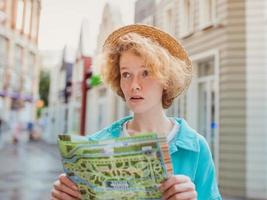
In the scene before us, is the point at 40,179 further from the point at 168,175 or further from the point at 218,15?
the point at 168,175

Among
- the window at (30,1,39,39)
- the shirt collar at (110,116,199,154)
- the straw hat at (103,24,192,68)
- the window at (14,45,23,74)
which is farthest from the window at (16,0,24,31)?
the shirt collar at (110,116,199,154)

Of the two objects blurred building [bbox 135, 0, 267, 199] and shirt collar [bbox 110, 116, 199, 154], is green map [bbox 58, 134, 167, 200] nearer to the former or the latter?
shirt collar [bbox 110, 116, 199, 154]

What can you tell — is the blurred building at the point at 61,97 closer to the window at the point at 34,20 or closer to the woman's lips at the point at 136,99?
the window at the point at 34,20

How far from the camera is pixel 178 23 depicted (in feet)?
19.9

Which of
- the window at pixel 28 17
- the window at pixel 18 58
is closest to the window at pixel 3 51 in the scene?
the window at pixel 18 58

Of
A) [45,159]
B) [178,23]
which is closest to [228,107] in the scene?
[178,23]

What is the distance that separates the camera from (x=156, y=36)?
778mm

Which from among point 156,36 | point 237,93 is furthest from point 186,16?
point 156,36

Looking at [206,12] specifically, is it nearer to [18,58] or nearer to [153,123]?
[18,58]

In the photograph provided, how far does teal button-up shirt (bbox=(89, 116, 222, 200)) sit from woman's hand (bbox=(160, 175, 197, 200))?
9cm

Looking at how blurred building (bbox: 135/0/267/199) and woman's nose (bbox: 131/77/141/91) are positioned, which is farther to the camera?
blurred building (bbox: 135/0/267/199)

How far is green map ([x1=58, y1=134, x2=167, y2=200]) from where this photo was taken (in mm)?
605

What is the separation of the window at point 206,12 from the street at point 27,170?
8.50 ft

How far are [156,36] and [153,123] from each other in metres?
0.17
